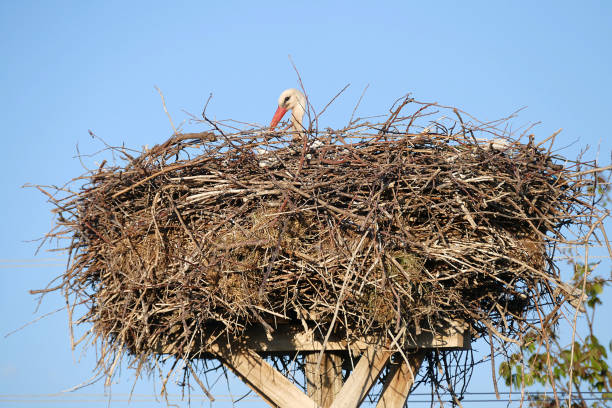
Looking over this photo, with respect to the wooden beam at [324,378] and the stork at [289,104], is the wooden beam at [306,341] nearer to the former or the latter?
the wooden beam at [324,378]

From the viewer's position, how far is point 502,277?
3977 millimetres

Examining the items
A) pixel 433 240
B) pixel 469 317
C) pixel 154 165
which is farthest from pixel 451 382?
pixel 154 165

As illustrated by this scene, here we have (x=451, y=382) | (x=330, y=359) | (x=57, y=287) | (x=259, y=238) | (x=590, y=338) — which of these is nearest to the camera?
(x=259, y=238)

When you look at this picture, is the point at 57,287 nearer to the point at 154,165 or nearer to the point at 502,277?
the point at 154,165

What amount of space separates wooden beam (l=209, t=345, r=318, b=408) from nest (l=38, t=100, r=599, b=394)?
15 cm

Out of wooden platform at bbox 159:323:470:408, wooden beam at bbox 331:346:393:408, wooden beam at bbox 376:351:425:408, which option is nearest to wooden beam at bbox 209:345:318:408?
wooden platform at bbox 159:323:470:408

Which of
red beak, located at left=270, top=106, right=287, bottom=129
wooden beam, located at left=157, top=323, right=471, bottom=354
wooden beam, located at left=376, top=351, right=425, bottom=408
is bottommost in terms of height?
wooden beam, located at left=376, top=351, right=425, bottom=408

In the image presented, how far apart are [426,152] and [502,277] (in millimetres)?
805

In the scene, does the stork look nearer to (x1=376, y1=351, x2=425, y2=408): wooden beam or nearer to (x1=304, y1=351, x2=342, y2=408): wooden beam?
(x1=304, y1=351, x2=342, y2=408): wooden beam

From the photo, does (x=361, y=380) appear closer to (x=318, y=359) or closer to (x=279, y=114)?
(x=318, y=359)

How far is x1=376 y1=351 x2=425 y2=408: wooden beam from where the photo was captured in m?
4.06

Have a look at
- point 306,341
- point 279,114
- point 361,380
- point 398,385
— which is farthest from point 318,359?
point 279,114

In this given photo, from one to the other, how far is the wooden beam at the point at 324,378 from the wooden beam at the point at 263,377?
0.56 ft

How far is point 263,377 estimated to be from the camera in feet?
12.9
